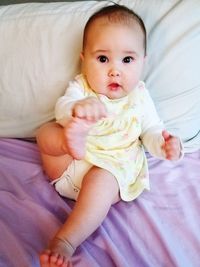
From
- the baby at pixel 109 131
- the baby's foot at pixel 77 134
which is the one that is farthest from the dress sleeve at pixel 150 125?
the baby's foot at pixel 77 134

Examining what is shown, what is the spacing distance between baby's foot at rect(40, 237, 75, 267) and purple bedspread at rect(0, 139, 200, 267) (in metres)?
0.04

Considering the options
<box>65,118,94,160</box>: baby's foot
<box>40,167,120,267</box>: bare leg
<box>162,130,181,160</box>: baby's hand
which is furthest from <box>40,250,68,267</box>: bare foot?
<box>162,130,181,160</box>: baby's hand

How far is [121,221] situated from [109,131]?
21 cm

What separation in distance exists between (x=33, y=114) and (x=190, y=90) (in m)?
0.44

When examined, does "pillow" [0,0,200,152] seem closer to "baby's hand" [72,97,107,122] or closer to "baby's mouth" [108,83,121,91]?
"baby's mouth" [108,83,121,91]

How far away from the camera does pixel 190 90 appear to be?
1.04 meters

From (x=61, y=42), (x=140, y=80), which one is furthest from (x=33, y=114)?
(x=140, y=80)

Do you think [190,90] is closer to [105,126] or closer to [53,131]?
[105,126]

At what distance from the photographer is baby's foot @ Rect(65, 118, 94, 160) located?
0.70 metres

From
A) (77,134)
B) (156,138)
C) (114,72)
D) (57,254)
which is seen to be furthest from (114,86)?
(57,254)

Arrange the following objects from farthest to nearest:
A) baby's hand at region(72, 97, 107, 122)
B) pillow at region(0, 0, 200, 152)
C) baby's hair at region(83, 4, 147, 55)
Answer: pillow at region(0, 0, 200, 152) → baby's hair at region(83, 4, 147, 55) → baby's hand at region(72, 97, 107, 122)

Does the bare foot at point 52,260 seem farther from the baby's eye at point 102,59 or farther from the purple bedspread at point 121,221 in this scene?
the baby's eye at point 102,59

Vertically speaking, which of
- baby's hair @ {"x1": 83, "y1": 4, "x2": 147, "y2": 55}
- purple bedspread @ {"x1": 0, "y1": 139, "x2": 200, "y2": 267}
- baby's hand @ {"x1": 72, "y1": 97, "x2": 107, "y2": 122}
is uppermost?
baby's hair @ {"x1": 83, "y1": 4, "x2": 147, "y2": 55}

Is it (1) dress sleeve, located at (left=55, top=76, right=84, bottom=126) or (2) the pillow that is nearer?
(1) dress sleeve, located at (left=55, top=76, right=84, bottom=126)
